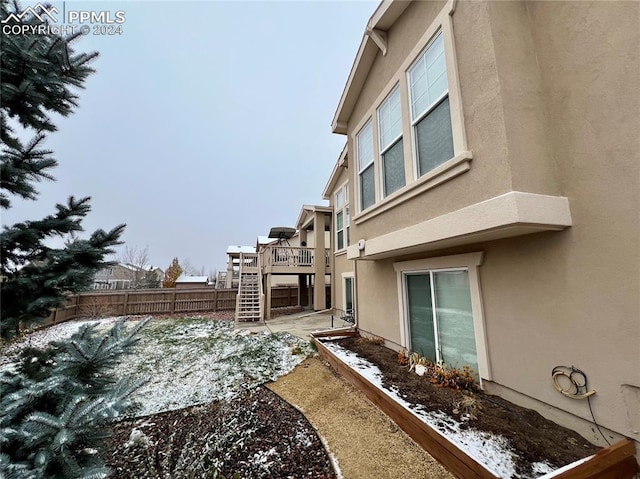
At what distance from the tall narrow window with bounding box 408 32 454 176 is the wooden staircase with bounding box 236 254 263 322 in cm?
1027

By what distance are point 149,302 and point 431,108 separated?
16816 millimetres

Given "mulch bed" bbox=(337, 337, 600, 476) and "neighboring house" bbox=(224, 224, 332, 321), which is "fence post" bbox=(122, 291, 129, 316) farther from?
"mulch bed" bbox=(337, 337, 600, 476)

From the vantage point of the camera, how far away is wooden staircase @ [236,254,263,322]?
476 inches

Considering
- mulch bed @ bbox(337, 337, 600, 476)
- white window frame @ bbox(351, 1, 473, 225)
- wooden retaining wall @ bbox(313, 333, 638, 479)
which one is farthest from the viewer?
white window frame @ bbox(351, 1, 473, 225)

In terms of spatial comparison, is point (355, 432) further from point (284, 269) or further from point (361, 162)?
point (284, 269)

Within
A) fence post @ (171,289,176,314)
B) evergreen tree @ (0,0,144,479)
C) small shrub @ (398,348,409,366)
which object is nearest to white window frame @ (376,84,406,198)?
small shrub @ (398,348,409,366)

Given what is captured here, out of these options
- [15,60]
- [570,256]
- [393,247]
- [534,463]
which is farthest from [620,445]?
[15,60]

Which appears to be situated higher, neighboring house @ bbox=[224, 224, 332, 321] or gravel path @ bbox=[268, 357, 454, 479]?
neighboring house @ bbox=[224, 224, 332, 321]

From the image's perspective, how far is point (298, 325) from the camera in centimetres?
1043

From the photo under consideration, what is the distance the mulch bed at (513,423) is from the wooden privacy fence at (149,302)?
13685 mm

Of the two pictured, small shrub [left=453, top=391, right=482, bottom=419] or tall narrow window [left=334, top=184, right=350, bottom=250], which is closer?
small shrub [left=453, top=391, right=482, bottom=419]

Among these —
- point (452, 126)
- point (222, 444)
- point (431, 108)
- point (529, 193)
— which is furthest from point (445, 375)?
point (431, 108)

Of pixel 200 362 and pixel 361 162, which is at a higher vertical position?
pixel 361 162

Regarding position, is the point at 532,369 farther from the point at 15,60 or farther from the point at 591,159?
the point at 15,60
